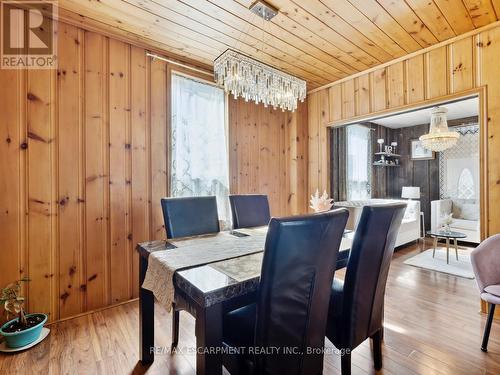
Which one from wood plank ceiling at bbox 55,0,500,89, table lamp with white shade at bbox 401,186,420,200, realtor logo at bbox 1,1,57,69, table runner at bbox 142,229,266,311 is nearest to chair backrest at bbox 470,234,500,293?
table runner at bbox 142,229,266,311

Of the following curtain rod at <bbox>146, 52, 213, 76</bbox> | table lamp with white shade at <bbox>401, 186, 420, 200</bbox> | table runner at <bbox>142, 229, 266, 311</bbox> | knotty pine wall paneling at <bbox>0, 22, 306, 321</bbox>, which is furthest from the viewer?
table lamp with white shade at <bbox>401, 186, 420, 200</bbox>

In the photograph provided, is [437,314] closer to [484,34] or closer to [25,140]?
[484,34]

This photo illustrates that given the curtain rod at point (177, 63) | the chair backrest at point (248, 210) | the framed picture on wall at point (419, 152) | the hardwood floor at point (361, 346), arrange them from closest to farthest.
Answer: the hardwood floor at point (361, 346)
the chair backrest at point (248, 210)
the curtain rod at point (177, 63)
the framed picture on wall at point (419, 152)

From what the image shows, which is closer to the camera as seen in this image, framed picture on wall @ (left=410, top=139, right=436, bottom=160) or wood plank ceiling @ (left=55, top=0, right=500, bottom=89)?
wood plank ceiling @ (left=55, top=0, right=500, bottom=89)

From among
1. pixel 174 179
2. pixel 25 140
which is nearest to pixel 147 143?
pixel 174 179

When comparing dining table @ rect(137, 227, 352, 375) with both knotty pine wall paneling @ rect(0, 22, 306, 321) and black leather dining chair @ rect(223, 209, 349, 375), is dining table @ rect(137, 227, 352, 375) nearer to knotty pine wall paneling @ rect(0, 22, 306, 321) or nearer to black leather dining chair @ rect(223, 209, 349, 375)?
black leather dining chair @ rect(223, 209, 349, 375)

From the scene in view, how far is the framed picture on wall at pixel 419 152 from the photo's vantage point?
5.64 metres

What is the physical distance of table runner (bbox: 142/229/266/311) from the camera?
1.26 meters

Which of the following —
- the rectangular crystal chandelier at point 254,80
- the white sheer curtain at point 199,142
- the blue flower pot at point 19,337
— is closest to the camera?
the blue flower pot at point 19,337

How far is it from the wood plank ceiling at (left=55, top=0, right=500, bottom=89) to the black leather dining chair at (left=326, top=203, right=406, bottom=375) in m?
1.67

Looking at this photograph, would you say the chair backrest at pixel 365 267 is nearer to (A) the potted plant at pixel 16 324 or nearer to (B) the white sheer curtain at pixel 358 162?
(A) the potted plant at pixel 16 324

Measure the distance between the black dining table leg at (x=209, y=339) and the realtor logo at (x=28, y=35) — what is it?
2.34m

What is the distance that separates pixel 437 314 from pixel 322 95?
2.86 meters

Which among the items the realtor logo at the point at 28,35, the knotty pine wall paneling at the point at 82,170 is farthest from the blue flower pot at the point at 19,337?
the realtor logo at the point at 28,35
